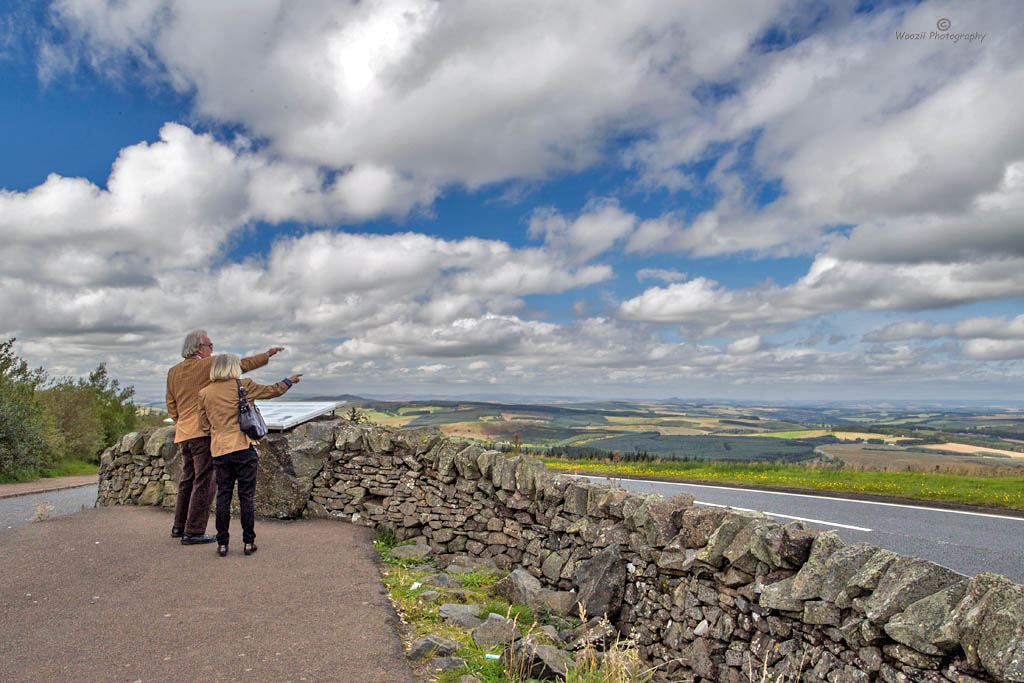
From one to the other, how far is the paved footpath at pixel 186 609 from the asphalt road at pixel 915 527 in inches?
164

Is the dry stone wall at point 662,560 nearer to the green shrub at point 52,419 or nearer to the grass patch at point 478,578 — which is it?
the grass patch at point 478,578

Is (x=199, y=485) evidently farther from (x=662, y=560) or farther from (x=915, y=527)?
(x=915, y=527)

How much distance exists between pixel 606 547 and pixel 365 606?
2.82 meters

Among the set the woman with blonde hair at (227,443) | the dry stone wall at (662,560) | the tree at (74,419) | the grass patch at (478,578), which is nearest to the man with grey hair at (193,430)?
the woman with blonde hair at (227,443)

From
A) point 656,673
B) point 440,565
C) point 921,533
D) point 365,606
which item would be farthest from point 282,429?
point 921,533

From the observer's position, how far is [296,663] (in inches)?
200

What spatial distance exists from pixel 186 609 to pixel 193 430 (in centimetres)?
280

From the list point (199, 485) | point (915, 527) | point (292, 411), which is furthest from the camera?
point (292, 411)

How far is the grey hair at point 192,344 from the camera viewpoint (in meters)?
8.51

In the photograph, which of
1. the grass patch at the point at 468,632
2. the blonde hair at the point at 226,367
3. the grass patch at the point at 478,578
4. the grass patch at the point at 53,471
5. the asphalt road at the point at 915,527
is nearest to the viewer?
the grass patch at the point at 468,632

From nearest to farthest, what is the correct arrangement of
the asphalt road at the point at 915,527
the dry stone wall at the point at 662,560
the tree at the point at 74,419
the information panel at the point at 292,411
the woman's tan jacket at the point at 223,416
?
the dry stone wall at the point at 662,560
the woman's tan jacket at the point at 223,416
the asphalt road at the point at 915,527
the information panel at the point at 292,411
the tree at the point at 74,419

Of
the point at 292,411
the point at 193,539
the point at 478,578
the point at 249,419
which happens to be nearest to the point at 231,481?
the point at 249,419

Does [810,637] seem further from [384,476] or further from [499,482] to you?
[384,476]

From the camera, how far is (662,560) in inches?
244
